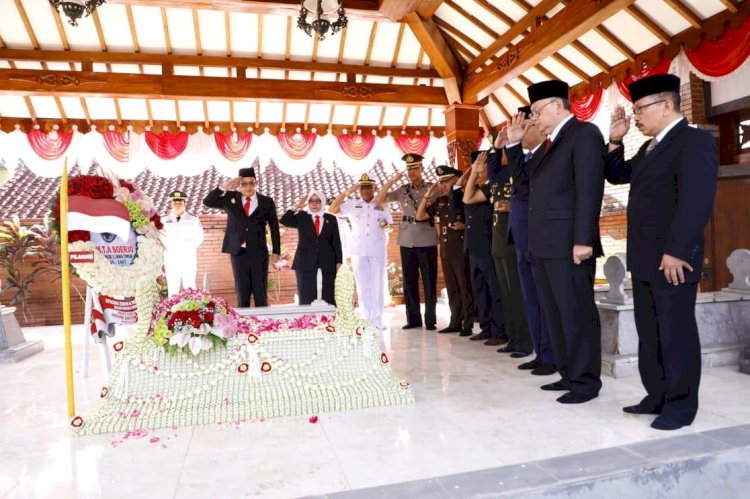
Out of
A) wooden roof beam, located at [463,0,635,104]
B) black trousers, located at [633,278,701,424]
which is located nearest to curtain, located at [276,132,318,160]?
wooden roof beam, located at [463,0,635,104]

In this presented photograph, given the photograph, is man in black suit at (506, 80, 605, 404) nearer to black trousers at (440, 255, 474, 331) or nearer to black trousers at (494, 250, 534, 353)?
black trousers at (494, 250, 534, 353)

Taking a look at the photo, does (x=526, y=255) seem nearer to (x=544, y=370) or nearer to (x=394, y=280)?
(x=544, y=370)

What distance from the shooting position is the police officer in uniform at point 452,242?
16.6 feet

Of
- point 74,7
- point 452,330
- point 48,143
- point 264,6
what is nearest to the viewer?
point 74,7

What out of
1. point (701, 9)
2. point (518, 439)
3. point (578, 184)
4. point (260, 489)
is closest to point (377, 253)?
point (578, 184)

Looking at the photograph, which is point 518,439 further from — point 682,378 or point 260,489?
point 260,489

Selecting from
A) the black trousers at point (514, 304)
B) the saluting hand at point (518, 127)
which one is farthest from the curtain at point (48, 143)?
the saluting hand at point (518, 127)

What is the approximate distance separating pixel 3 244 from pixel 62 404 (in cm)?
632

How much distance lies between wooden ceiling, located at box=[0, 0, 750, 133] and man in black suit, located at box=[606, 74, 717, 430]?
3.87 metres

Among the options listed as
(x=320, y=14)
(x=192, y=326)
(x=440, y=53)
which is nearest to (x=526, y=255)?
(x=192, y=326)

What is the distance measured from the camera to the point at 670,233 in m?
2.23

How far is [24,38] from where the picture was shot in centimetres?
761

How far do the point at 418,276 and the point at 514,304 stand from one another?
1742 millimetres

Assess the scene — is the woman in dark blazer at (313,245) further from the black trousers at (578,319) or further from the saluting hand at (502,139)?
the black trousers at (578,319)
